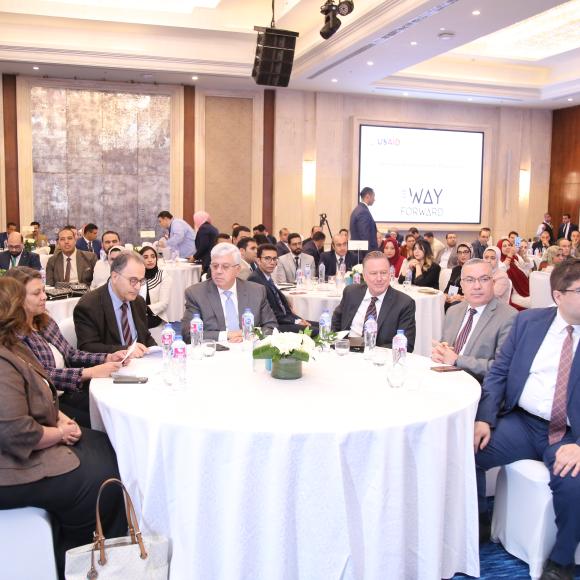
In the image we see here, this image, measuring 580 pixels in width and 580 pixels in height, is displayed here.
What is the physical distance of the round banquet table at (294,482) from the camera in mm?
2412

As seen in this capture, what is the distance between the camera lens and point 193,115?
14.3m

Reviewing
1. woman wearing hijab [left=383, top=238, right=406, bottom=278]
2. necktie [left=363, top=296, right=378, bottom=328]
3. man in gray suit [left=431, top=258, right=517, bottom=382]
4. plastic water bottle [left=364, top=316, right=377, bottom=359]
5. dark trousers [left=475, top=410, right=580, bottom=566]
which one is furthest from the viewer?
woman wearing hijab [left=383, top=238, right=406, bottom=278]

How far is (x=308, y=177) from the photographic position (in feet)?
49.5

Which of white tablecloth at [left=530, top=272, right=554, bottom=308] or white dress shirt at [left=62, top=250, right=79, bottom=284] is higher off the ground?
white dress shirt at [left=62, top=250, right=79, bottom=284]

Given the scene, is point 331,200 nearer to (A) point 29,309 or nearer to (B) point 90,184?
(B) point 90,184

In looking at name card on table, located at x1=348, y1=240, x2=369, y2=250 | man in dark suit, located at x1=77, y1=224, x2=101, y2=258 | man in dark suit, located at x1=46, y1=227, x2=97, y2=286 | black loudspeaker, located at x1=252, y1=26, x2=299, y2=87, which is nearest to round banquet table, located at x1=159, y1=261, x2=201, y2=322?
man in dark suit, located at x1=46, y1=227, x2=97, y2=286

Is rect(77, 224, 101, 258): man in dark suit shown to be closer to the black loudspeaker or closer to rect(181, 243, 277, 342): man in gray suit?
the black loudspeaker

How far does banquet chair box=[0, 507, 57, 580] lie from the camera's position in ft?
8.21

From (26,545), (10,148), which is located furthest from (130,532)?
(10,148)

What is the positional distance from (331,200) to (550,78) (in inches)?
222

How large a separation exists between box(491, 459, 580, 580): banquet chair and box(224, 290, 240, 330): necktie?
6.99 ft

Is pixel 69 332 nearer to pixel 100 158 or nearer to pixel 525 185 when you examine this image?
pixel 100 158

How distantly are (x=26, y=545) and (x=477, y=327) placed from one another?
8.27ft

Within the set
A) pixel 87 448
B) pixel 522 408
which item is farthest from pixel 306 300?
pixel 87 448
